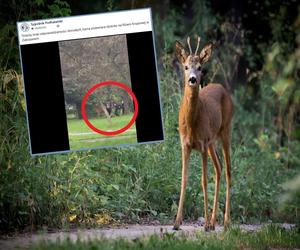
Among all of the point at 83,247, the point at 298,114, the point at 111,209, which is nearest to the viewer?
the point at 83,247

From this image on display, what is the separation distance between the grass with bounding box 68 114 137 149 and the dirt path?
2.51ft

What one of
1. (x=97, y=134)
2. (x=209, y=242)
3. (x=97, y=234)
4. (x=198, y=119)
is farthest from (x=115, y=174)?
(x=209, y=242)

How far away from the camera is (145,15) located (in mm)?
7086

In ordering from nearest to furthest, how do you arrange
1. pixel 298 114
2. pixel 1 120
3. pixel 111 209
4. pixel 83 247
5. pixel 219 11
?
pixel 83 247 → pixel 1 120 → pixel 111 209 → pixel 298 114 → pixel 219 11

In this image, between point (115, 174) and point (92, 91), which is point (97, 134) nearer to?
point (92, 91)

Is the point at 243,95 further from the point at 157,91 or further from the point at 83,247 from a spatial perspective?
the point at 83,247

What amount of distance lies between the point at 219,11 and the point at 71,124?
912 cm

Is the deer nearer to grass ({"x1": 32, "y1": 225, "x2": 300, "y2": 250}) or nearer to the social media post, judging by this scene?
the social media post

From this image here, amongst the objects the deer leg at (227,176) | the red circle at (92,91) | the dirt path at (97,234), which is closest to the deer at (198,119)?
the deer leg at (227,176)

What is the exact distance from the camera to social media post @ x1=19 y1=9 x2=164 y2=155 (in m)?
6.92

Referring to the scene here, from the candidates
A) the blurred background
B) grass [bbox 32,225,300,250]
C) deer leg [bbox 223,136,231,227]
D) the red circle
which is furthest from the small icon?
deer leg [bbox 223,136,231,227]

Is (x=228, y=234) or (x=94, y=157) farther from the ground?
(x=94, y=157)

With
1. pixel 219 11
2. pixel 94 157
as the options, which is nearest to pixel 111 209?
pixel 94 157

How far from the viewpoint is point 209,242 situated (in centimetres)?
652
